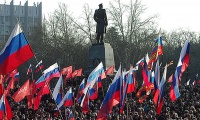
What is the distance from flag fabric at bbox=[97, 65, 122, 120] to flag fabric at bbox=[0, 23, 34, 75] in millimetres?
2334

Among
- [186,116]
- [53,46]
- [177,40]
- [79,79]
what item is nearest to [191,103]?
[186,116]

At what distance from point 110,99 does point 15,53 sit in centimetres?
270

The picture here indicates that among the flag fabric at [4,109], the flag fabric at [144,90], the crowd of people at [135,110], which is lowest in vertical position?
the crowd of people at [135,110]

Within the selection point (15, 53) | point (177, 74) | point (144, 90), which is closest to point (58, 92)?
point (144, 90)

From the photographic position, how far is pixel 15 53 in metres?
11.6

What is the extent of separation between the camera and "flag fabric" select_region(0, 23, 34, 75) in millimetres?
11320

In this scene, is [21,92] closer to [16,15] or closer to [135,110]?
[135,110]

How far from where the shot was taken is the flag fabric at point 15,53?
37.1 ft

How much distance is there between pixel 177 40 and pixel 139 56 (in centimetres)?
2439

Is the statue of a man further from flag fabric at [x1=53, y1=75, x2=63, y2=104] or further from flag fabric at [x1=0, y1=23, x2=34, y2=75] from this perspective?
flag fabric at [x1=0, y1=23, x2=34, y2=75]

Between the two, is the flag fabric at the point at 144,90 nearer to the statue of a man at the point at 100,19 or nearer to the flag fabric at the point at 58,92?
the flag fabric at the point at 58,92

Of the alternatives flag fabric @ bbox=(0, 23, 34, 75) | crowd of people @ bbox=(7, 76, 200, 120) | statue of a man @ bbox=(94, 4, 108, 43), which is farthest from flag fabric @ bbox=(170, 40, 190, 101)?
statue of a man @ bbox=(94, 4, 108, 43)

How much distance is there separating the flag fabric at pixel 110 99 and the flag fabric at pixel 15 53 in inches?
91.9

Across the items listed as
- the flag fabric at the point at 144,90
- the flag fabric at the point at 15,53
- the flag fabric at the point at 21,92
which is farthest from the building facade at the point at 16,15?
the flag fabric at the point at 15,53
